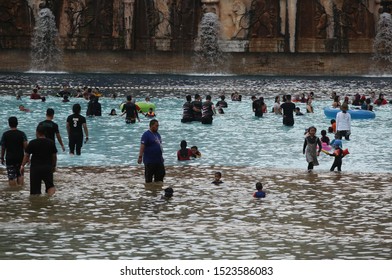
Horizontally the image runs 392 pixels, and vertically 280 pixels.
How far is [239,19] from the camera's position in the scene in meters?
78.4

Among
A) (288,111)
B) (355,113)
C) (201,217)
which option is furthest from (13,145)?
(355,113)

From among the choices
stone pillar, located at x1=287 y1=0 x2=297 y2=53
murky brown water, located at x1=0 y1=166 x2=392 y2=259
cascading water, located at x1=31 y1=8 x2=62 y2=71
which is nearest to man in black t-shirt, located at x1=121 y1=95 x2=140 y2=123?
murky brown water, located at x1=0 y1=166 x2=392 y2=259

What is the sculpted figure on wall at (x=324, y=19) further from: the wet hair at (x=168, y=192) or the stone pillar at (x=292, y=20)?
the wet hair at (x=168, y=192)

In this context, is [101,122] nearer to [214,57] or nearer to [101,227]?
[101,227]

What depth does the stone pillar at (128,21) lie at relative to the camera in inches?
3081

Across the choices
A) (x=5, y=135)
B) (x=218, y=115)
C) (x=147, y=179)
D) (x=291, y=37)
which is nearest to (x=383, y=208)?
(x=147, y=179)

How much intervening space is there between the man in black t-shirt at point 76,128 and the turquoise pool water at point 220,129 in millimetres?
312

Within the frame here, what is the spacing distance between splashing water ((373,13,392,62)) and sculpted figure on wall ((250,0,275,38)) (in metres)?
6.89

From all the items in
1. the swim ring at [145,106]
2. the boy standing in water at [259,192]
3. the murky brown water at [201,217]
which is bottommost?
the murky brown water at [201,217]

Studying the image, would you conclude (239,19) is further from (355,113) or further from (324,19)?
(355,113)

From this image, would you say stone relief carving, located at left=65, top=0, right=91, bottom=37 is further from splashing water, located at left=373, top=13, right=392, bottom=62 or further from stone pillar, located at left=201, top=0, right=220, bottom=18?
splashing water, located at left=373, top=13, right=392, bottom=62

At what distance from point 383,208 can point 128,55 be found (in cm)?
5772

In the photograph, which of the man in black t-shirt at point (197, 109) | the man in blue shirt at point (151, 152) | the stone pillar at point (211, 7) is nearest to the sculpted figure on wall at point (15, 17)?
the stone pillar at point (211, 7)

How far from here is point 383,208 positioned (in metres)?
21.2
